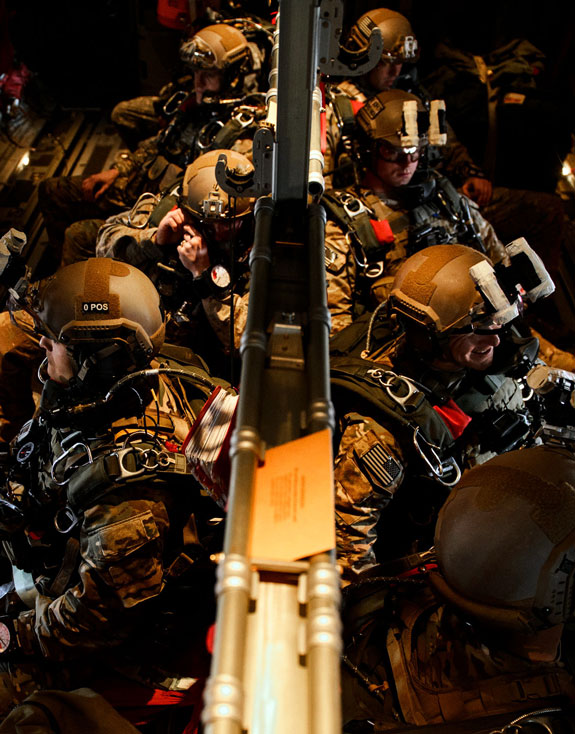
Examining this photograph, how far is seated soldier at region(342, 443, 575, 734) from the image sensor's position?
6.20 ft

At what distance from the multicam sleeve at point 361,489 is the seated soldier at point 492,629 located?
427 mm

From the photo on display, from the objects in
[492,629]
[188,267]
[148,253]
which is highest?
[148,253]

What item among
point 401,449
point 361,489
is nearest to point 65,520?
point 361,489

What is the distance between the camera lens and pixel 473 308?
8.64ft

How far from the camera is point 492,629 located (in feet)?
6.41

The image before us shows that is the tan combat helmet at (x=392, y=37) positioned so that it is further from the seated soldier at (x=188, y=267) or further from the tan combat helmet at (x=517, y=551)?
the tan combat helmet at (x=517, y=551)

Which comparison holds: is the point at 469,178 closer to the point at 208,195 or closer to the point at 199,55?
the point at 199,55

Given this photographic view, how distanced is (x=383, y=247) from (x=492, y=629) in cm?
274

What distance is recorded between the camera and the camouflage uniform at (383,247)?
12.8 ft

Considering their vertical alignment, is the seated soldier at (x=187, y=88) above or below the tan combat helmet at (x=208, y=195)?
above

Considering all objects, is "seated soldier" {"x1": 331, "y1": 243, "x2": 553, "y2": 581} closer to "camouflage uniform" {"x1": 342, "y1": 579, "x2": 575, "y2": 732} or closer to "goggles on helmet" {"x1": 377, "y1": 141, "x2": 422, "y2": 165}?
"camouflage uniform" {"x1": 342, "y1": 579, "x2": 575, "y2": 732}

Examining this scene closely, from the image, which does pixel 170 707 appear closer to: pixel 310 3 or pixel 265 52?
pixel 310 3

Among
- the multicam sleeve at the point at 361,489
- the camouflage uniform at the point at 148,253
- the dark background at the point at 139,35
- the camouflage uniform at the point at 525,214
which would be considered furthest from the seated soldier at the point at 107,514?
the dark background at the point at 139,35

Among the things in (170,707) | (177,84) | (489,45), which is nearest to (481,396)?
(170,707)
